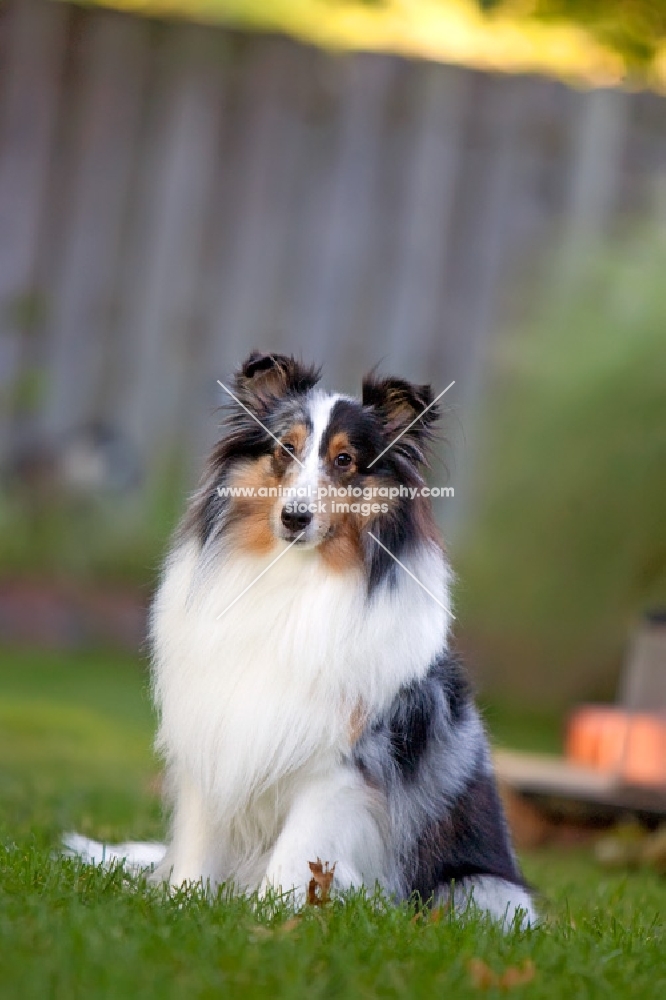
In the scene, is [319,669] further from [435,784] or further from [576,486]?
[576,486]

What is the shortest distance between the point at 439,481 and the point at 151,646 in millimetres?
3806

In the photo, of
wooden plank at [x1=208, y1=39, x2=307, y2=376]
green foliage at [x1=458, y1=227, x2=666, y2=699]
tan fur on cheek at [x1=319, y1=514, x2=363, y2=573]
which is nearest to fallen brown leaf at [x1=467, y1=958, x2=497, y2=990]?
tan fur on cheek at [x1=319, y1=514, x2=363, y2=573]

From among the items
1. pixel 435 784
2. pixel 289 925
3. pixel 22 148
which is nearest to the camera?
pixel 289 925

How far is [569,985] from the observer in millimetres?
2758

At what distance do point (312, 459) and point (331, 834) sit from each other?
97cm

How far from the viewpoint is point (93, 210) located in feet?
26.1

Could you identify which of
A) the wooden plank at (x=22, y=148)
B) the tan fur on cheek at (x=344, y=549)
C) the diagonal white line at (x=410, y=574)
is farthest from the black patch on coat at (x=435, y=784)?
the wooden plank at (x=22, y=148)

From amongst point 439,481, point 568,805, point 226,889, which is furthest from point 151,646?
point 439,481

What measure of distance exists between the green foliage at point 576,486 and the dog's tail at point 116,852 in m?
3.85

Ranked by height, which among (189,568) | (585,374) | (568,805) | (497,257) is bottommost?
(568,805)

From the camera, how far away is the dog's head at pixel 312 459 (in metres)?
3.50

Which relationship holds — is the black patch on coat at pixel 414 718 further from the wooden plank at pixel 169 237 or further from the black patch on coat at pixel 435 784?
the wooden plank at pixel 169 237

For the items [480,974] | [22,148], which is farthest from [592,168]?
[480,974]

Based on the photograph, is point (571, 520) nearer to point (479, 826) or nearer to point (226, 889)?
point (479, 826)
